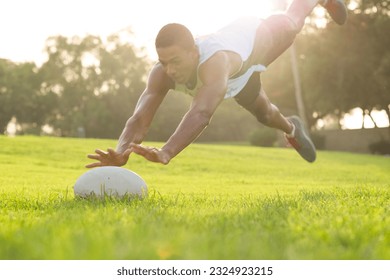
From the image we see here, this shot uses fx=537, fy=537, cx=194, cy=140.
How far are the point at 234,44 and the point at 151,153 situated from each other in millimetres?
1944

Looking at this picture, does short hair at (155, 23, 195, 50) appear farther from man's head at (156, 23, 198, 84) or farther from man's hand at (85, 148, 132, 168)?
man's hand at (85, 148, 132, 168)

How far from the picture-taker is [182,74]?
5.20 m

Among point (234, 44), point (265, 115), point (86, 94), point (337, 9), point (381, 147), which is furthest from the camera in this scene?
point (86, 94)

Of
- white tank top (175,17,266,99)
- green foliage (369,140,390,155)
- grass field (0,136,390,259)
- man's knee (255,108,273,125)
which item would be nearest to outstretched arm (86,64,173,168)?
white tank top (175,17,266,99)

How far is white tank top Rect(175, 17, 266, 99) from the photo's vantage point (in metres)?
5.33

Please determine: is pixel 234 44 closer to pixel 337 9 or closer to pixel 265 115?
pixel 265 115

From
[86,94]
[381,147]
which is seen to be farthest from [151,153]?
Result: [86,94]

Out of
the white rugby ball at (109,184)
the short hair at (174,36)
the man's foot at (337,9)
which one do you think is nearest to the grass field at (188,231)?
the white rugby ball at (109,184)

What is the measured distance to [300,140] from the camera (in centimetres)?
843

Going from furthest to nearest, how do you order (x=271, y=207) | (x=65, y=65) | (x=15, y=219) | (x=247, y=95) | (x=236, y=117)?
(x=236, y=117), (x=65, y=65), (x=247, y=95), (x=271, y=207), (x=15, y=219)

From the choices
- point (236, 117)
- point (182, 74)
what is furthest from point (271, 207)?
point (236, 117)

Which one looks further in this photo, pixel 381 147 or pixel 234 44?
pixel 381 147
